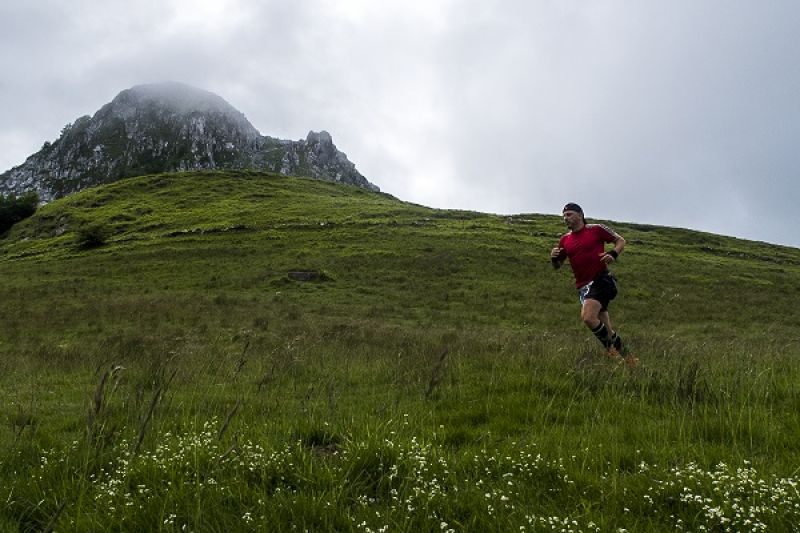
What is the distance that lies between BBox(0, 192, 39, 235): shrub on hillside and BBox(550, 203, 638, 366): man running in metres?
105

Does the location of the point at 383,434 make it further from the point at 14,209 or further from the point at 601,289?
the point at 14,209

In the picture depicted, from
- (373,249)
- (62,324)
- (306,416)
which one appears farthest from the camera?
(373,249)

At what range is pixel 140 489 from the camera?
318cm

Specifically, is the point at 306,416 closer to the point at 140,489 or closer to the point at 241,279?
the point at 140,489

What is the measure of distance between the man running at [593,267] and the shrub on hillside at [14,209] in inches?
4117

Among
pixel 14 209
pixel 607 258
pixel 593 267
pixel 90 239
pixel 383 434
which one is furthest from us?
pixel 14 209

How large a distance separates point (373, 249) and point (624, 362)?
41201mm

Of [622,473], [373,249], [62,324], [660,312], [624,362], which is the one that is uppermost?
[373,249]

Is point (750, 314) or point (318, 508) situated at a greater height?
point (750, 314)

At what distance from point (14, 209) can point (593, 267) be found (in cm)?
10987

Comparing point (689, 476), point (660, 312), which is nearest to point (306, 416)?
point (689, 476)

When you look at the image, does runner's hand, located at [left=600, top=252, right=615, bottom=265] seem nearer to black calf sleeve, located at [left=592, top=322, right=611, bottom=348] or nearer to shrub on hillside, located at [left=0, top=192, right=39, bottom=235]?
black calf sleeve, located at [left=592, top=322, right=611, bottom=348]

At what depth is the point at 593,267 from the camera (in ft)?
29.3

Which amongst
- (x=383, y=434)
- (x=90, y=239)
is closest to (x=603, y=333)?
(x=383, y=434)
